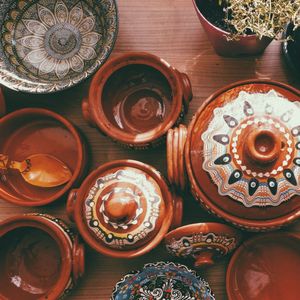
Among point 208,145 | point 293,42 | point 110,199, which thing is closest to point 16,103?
point 110,199

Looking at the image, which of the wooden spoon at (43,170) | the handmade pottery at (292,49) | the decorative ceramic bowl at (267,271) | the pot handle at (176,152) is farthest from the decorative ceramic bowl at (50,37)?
the decorative ceramic bowl at (267,271)

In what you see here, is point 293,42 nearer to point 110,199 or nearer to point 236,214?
point 236,214

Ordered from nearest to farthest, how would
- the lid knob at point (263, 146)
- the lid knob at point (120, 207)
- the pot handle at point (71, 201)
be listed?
the lid knob at point (263, 146) < the lid knob at point (120, 207) < the pot handle at point (71, 201)

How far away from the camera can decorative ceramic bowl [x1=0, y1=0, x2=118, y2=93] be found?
1.18 metres

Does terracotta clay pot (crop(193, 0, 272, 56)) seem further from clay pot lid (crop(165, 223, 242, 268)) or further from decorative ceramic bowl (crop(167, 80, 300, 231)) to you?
clay pot lid (crop(165, 223, 242, 268))

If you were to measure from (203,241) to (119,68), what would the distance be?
0.43m

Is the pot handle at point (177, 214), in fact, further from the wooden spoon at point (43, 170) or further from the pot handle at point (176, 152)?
the wooden spoon at point (43, 170)

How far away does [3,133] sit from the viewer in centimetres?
120

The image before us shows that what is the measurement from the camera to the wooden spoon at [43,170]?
3.86 feet

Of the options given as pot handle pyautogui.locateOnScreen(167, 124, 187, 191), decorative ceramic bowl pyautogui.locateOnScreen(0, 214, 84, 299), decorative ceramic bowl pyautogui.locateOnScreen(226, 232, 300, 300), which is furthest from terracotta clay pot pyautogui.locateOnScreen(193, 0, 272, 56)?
decorative ceramic bowl pyautogui.locateOnScreen(0, 214, 84, 299)

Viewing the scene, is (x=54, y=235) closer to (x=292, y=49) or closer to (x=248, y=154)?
(x=248, y=154)

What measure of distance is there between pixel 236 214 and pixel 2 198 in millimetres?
540

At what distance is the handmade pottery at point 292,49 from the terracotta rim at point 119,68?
0.26m

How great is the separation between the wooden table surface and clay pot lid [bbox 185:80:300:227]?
21 centimetres
